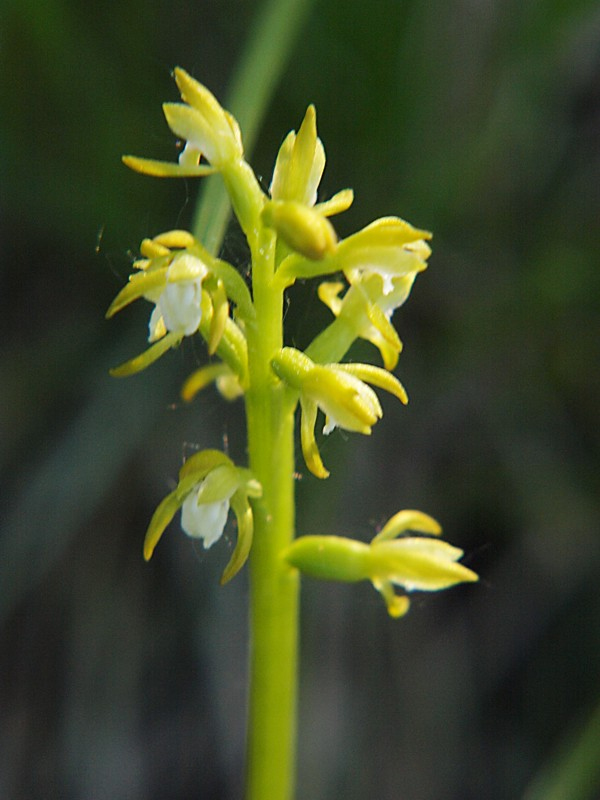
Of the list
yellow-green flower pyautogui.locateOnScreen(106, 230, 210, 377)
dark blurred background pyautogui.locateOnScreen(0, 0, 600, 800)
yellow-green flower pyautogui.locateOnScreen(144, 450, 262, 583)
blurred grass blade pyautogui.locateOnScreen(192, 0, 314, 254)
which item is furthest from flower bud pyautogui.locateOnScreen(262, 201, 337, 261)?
dark blurred background pyautogui.locateOnScreen(0, 0, 600, 800)

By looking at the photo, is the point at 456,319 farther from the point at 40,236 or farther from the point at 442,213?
the point at 40,236

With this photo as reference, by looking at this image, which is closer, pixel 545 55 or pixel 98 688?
pixel 98 688

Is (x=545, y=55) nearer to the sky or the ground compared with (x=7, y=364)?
nearer to the sky

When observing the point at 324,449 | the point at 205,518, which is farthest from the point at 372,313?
the point at 324,449

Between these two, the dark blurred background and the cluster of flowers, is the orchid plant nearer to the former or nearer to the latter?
the cluster of flowers

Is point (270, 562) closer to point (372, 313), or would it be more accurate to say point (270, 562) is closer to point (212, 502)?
point (212, 502)

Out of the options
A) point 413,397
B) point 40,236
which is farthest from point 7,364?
point 413,397

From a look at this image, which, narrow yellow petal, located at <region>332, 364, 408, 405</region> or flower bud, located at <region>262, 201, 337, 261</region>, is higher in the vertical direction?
flower bud, located at <region>262, 201, 337, 261</region>
